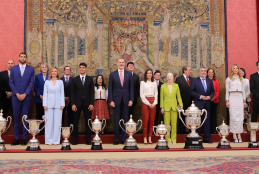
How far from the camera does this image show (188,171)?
2.77 metres

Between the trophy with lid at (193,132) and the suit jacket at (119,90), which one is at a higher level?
the suit jacket at (119,90)

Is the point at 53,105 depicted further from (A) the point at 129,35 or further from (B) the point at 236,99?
(B) the point at 236,99

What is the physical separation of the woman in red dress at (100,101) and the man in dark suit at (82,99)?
334mm

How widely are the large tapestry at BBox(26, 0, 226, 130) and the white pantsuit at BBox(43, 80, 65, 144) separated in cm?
123

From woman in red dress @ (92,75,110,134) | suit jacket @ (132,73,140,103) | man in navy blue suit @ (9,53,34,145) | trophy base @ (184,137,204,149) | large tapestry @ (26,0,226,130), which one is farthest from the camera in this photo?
large tapestry @ (26,0,226,130)

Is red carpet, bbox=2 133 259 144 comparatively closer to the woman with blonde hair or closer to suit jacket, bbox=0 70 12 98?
the woman with blonde hair

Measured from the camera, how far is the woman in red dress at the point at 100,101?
6.01 metres

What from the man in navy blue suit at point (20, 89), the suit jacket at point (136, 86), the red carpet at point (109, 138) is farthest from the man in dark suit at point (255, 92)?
the man in navy blue suit at point (20, 89)

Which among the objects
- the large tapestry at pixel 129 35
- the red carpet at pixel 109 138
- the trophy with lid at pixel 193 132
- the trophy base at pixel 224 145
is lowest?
the red carpet at pixel 109 138

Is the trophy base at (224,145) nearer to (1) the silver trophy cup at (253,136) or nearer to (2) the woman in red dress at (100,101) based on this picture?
(1) the silver trophy cup at (253,136)

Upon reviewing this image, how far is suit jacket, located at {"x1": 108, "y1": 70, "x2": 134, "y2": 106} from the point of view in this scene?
18.2 ft

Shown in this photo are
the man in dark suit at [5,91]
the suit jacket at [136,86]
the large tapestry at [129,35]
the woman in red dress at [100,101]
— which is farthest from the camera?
the large tapestry at [129,35]

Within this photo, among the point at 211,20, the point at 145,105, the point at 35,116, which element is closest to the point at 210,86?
the point at 145,105

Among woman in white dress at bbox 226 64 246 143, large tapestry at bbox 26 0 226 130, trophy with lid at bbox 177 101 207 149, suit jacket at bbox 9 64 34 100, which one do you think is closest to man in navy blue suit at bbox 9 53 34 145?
suit jacket at bbox 9 64 34 100
